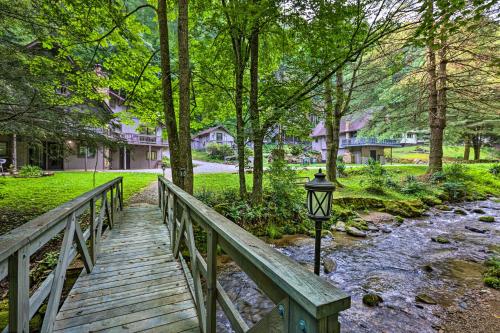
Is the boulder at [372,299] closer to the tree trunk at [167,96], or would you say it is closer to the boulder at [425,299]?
the boulder at [425,299]

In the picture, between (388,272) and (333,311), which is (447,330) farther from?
(333,311)

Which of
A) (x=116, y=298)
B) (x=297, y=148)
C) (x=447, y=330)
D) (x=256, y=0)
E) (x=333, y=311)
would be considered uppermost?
(x=256, y=0)

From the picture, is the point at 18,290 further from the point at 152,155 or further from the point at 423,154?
the point at 423,154

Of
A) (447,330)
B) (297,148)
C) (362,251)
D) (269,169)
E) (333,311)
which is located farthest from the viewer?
(269,169)

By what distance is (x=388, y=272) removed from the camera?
190 inches

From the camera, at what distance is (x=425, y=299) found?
387cm

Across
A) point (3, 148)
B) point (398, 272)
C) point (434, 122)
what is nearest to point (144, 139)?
point (3, 148)

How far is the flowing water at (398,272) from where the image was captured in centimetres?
355

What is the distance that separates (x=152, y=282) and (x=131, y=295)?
0.32 m

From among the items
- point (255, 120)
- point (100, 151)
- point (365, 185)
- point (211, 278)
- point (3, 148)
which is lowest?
point (365, 185)

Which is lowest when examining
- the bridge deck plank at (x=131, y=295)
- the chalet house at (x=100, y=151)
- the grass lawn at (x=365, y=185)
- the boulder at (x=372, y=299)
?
the boulder at (x=372, y=299)

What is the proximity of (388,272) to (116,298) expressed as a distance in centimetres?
478

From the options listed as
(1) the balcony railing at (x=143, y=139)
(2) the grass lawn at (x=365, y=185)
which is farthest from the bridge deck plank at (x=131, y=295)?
(1) the balcony railing at (x=143, y=139)

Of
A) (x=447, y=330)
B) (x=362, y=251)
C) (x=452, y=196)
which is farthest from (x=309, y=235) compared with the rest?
(x=452, y=196)
